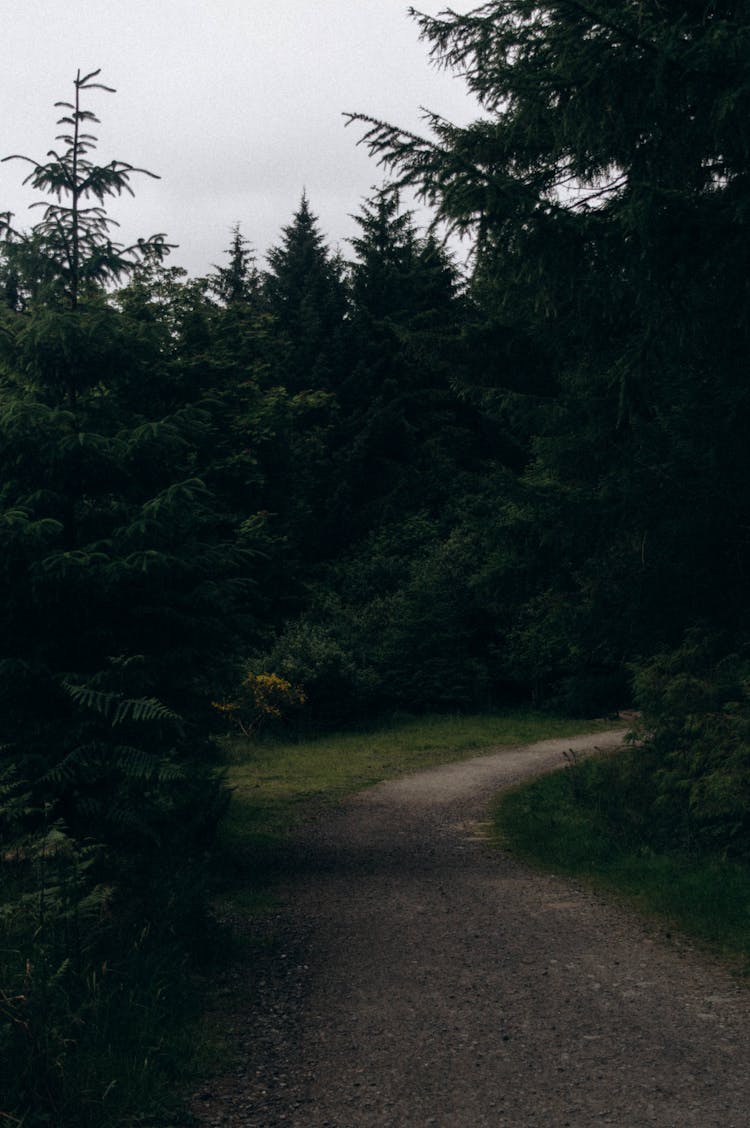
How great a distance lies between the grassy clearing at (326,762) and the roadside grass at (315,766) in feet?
0.04

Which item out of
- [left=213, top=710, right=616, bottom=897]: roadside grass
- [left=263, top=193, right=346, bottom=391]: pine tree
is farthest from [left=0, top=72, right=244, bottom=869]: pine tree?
[left=263, top=193, right=346, bottom=391]: pine tree

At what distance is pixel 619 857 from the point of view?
875 cm

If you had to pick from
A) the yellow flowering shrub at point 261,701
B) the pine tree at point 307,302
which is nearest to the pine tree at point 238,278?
the pine tree at point 307,302

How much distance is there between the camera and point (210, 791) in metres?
8.82

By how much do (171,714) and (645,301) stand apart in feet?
15.3

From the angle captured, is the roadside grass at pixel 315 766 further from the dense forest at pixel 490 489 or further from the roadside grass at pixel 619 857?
the roadside grass at pixel 619 857

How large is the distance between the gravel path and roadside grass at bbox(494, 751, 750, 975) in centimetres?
30

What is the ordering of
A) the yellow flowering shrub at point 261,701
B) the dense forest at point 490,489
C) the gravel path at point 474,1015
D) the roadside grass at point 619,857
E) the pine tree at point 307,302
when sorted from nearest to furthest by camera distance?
the gravel path at point 474,1015
the dense forest at point 490,489
the roadside grass at point 619,857
the yellow flowering shrub at point 261,701
the pine tree at point 307,302

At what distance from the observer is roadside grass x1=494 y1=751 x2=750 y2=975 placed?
6.80m

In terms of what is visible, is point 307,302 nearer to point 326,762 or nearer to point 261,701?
point 261,701

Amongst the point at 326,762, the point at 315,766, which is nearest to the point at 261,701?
the point at 326,762

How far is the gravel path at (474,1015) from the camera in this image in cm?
416

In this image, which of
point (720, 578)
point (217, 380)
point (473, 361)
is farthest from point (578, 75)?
point (217, 380)

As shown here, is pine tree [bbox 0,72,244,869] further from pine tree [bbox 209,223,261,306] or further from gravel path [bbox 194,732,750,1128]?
pine tree [bbox 209,223,261,306]
